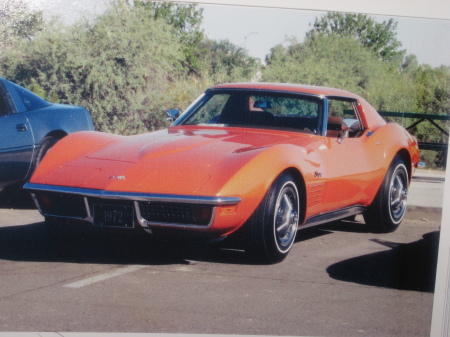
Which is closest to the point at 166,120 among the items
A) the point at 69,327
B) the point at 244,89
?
the point at 244,89

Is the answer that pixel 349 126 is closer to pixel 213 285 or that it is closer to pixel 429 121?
pixel 429 121

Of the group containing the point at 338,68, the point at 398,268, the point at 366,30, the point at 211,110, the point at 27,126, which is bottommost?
the point at 398,268

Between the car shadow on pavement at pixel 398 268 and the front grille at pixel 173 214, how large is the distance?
869mm

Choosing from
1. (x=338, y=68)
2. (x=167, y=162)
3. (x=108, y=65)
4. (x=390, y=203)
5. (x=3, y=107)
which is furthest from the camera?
(x=390, y=203)

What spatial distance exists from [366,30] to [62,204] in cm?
215

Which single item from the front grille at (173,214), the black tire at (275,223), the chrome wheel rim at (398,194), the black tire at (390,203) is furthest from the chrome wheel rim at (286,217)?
the chrome wheel rim at (398,194)

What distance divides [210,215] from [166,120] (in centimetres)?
106

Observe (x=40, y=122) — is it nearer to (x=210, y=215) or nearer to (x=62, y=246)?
(x=62, y=246)

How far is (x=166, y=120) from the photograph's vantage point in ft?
14.8

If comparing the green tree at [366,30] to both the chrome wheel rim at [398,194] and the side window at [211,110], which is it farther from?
the chrome wheel rim at [398,194]

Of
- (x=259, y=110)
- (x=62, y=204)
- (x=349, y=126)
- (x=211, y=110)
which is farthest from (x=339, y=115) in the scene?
(x=62, y=204)

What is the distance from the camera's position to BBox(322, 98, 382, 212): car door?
4.45 m

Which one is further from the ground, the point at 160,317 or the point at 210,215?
the point at 210,215

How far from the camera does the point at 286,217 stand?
409cm
